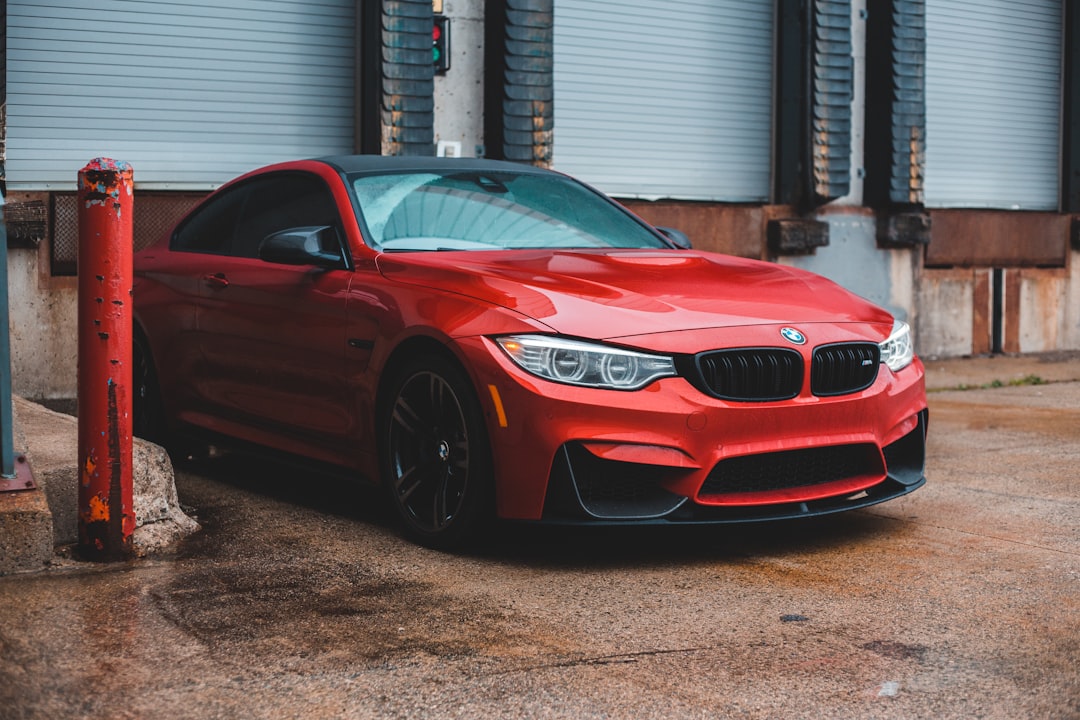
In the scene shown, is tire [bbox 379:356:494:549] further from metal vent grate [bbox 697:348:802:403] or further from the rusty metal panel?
the rusty metal panel

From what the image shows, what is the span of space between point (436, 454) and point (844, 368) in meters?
1.37

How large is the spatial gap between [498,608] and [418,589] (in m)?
0.32

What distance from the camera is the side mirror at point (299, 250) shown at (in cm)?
524

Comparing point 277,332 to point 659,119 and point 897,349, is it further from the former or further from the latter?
point 659,119

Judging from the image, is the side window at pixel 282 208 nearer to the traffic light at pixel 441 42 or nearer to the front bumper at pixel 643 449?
the front bumper at pixel 643 449

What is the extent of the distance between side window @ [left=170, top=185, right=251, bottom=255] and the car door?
6cm

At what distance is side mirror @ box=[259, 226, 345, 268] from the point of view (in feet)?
17.2

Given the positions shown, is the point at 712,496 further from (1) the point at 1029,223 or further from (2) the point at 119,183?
(1) the point at 1029,223

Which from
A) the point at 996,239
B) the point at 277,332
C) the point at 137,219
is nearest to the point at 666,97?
the point at 996,239

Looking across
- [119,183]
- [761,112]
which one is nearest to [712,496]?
[119,183]

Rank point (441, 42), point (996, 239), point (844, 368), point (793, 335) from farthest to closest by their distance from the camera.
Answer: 1. point (996, 239)
2. point (441, 42)
3. point (844, 368)
4. point (793, 335)

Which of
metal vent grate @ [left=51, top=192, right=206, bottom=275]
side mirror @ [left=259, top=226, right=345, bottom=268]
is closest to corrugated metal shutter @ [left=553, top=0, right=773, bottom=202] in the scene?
metal vent grate @ [left=51, top=192, right=206, bottom=275]

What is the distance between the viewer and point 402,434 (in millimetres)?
4875

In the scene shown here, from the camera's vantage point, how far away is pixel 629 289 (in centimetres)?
478
